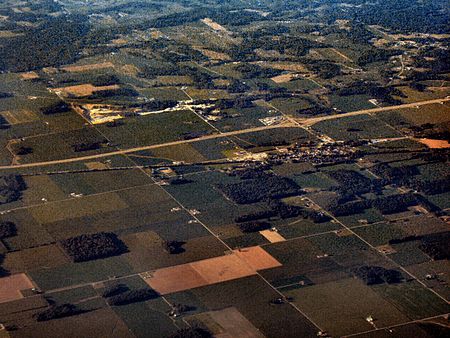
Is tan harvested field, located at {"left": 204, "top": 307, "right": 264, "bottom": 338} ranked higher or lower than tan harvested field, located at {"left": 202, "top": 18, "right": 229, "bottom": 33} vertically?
higher

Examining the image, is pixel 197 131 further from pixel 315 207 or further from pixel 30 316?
pixel 30 316

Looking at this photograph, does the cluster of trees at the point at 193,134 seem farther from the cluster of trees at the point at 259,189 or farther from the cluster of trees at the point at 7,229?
the cluster of trees at the point at 7,229

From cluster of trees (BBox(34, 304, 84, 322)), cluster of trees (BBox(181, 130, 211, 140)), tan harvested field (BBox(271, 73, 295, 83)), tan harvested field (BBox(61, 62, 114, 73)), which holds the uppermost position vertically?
cluster of trees (BBox(34, 304, 84, 322))

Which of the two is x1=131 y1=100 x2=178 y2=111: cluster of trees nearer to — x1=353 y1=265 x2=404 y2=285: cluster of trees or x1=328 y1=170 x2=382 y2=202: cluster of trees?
x1=328 y1=170 x2=382 y2=202: cluster of trees

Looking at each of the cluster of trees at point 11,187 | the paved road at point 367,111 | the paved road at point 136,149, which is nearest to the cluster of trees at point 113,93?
the paved road at point 136,149

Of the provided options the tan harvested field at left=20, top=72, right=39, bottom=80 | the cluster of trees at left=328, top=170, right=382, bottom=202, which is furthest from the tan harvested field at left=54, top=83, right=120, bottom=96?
the cluster of trees at left=328, top=170, right=382, bottom=202

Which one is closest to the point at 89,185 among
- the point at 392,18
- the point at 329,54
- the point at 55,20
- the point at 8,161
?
the point at 8,161
